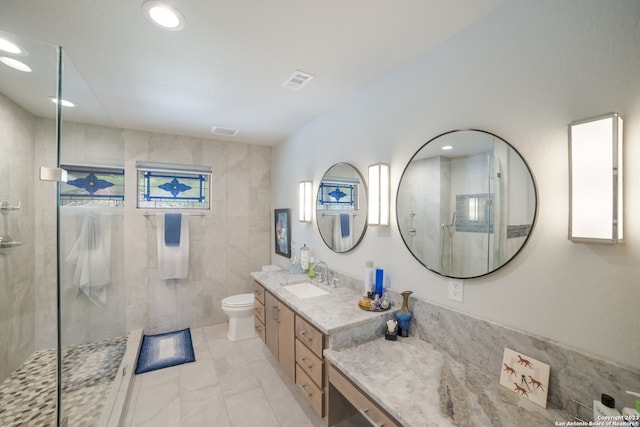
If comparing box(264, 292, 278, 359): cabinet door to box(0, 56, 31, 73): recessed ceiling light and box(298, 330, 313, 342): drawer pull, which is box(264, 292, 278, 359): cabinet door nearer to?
box(298, 330, 313, 342): drawer pull

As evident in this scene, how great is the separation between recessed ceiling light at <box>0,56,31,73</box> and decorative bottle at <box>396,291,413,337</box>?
2.93 m

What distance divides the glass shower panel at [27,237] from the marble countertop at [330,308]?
4.96 feet

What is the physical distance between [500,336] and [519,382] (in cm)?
19

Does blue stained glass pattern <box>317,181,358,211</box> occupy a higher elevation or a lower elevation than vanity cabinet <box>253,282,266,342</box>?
higher

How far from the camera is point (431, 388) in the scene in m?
1.19

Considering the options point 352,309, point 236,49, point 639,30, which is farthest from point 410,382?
point 236,49

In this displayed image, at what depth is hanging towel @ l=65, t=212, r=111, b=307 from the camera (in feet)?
7.47

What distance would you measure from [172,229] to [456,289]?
10.8 ft

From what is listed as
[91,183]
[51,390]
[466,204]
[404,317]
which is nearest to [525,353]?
[404,317]

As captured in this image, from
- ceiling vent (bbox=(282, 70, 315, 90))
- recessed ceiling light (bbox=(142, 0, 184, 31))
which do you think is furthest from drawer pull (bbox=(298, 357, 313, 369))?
recessed ceiling light (bbox=(142, 0, 184, 31))

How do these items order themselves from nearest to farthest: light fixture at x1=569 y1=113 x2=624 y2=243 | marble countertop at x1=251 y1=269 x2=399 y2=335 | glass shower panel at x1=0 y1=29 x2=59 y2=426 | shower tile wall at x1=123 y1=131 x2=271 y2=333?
1. light fixture at x1=569 y1=113 x2=624 y2=243
2. marble countertop at x1=251 y1=269 x2=399 y2=335
3. glass shower panel at x1=0 y1=29 x2=59 y2=426
4. shower tile wall at x1=123 y1=131 x2=271 y2=333

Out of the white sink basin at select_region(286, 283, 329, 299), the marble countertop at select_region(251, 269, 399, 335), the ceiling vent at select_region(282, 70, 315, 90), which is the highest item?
the ceiling vent at select_region(282, 70, 315, 90)

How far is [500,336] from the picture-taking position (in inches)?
50.0

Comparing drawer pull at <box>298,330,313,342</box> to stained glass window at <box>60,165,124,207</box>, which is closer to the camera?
drawer pull at <box>298,330,313,342</box>
